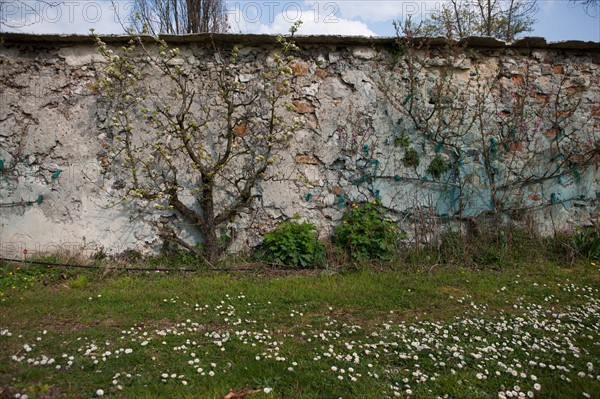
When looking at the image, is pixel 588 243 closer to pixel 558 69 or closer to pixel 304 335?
pixel 558 69

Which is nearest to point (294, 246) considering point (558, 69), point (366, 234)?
point (366, 234)

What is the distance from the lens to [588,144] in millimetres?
5859

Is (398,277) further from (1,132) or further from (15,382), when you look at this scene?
(1,132)

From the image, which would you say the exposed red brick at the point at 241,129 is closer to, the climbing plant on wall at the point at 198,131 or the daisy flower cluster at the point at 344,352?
the climbing plant on wall at the point at 198,131

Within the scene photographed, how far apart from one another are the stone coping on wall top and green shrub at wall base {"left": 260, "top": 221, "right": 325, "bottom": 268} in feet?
7.75

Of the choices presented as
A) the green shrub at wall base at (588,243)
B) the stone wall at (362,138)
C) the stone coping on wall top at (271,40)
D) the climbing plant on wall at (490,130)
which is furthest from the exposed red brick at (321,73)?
the green shrub at wall base at (588,243)

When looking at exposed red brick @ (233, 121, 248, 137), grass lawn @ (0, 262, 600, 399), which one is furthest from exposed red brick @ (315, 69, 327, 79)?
grass lawn @ (0, 262, 600, 399)

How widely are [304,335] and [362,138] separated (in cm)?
307

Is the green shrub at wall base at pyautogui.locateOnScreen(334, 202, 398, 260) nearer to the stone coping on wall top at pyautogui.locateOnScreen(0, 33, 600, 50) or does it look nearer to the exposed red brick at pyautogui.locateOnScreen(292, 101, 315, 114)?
the exposed red brick at pyautogui.locateOnScreen(292, 101, 315, 114)

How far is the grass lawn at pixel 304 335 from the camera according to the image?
2.65m

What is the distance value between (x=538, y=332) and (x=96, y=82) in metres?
5.50

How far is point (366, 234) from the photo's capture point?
17.5 ft

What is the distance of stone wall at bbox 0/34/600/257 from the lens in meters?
5.33

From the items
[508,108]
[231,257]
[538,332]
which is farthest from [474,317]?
[508,108]
